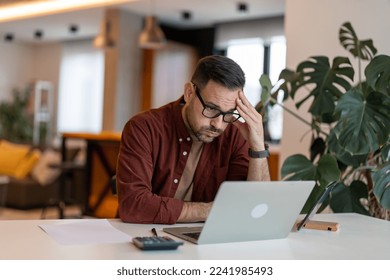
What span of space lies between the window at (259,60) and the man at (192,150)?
19.6ft

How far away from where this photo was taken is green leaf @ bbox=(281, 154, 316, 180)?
280 cm

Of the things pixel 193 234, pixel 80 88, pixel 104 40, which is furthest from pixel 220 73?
pixel 80 88

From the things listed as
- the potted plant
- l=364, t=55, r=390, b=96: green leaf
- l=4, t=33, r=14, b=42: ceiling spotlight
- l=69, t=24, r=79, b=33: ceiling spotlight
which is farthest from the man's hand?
l=4, t=33, r=14, b=42: ceiling spotlight

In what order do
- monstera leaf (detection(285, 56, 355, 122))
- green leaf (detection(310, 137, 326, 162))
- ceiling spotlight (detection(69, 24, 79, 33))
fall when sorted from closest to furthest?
monstera leaf (detection(285, 56, 355, 122)) < green leaf (detection(310, 137, 326, 162)) < ceiling spotlight (detection(69, 24, 79, 33))

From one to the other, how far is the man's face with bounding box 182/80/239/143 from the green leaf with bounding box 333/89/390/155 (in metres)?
0.71

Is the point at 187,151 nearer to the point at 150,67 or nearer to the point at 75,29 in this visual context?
the point at 150,67

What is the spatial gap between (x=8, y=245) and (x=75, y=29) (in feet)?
28.1

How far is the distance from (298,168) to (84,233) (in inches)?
55.3

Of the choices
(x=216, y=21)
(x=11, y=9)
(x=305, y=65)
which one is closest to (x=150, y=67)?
(x=216, y=21)

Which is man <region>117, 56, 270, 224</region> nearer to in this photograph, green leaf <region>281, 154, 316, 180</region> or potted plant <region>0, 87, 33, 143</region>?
green leaf <region>281, 154, 316, 180</region>

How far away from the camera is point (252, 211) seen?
160 centimetres

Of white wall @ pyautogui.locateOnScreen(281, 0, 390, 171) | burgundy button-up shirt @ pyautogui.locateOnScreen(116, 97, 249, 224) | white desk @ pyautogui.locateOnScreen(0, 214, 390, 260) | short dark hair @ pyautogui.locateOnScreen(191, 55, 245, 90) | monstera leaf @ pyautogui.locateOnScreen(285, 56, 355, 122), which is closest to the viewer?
white desk @ pyautogui.locateOnScreen(0, 214, 390, 260)

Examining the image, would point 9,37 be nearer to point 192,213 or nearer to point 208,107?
point 208,107

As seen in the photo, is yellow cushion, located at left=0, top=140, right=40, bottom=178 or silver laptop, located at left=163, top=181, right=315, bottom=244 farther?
yellow cushion, located at left=0, top=140, right=40, bottom=178
